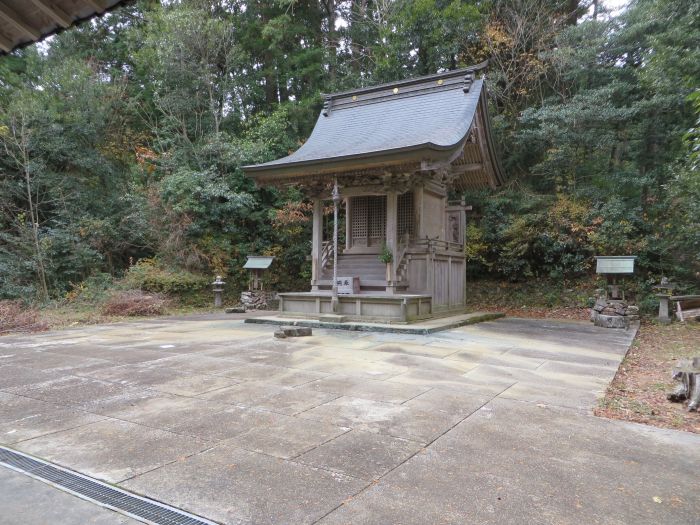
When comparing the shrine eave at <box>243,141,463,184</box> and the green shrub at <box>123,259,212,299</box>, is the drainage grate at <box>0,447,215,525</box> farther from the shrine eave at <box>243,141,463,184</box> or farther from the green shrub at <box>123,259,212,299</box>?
the green shrub at <box>123,259,212,299</box>

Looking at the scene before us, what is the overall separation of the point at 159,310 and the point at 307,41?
13.4 metres

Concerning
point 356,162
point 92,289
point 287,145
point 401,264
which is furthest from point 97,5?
point 287,145

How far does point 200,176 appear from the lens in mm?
13242

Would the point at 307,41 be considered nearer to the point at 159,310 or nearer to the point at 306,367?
the point at 159,310

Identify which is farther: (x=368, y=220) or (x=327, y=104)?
(x=327, y=104)

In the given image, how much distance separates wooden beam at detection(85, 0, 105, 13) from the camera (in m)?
1.81

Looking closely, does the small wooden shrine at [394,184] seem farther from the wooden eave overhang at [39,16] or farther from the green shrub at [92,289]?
the wooden eave overhang at [39,16]

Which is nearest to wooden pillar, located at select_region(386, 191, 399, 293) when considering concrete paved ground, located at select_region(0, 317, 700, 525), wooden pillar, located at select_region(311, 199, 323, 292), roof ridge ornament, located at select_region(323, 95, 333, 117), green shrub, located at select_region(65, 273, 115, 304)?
→ wooden pillar, located at select_region(311, 199, 323, 292)

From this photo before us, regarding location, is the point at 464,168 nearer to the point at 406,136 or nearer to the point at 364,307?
the point at 406,136

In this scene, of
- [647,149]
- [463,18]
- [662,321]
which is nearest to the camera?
[662,321]

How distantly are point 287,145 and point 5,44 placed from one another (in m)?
13.5

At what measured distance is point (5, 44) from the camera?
193cm

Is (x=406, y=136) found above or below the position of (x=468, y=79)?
below

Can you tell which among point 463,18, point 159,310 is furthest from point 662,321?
point 159,310
